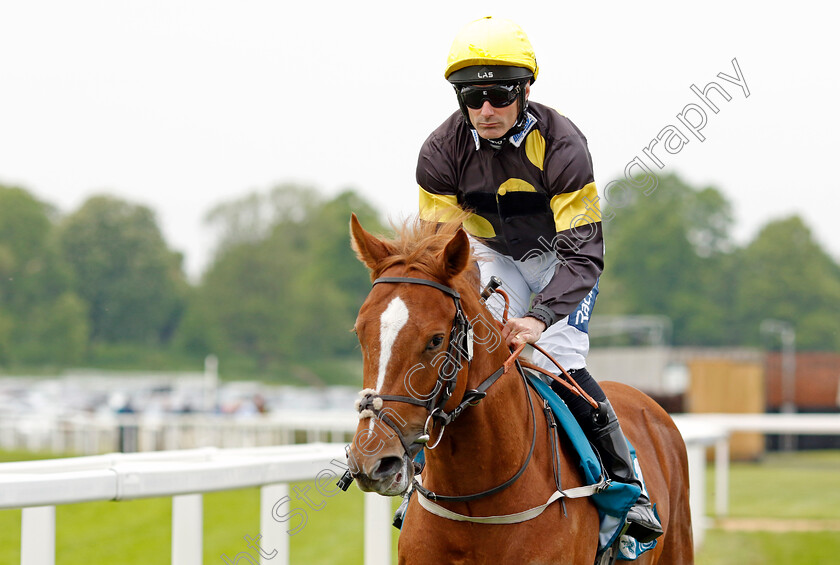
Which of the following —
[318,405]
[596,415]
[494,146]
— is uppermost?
[494,146]

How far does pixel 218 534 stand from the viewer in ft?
30.3

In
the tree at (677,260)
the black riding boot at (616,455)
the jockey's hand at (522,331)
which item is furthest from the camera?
the tree at (677,260)

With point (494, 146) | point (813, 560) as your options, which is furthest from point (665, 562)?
point (813, 560)

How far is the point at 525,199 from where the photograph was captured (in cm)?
389

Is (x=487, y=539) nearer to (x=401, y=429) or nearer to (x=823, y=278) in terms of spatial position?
(x=401, y=429)

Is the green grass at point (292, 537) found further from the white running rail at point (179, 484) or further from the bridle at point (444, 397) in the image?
the bridle at point (444, 397)

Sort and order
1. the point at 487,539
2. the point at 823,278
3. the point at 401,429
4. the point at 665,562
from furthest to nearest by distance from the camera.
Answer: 1. the point at 823,278
2. the point at 665,562
3. the point at 487,539
4. the point at 401,429

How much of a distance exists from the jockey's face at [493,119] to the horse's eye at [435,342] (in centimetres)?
110

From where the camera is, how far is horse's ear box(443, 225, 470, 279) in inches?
120

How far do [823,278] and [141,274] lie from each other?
5264 cm

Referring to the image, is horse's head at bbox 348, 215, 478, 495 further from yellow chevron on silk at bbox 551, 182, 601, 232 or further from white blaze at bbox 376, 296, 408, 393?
yellow chevron on silk at bbox 551, 182, 601, 232

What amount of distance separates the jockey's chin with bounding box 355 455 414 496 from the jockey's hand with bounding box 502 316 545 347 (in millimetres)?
793

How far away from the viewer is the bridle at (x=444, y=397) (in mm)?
2754

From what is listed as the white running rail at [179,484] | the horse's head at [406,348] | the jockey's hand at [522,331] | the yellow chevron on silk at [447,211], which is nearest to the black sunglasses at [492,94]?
the yellow chevron on silk at [447,211]
